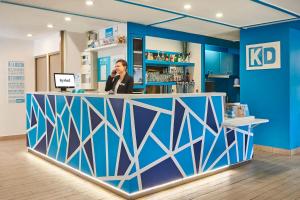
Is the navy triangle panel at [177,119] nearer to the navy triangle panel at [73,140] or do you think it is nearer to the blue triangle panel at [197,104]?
the blue triangle panel at [197,104]

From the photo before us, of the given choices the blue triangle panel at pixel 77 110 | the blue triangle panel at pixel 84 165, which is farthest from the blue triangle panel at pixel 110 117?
the blue triangle panel at pixel 84 165

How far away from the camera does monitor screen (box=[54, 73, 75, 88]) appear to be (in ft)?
18.3

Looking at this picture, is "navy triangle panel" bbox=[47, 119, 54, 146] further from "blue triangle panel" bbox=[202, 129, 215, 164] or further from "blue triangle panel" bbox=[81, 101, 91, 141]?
"blue triangle panel" bbox=[202, 129, 215, 164]

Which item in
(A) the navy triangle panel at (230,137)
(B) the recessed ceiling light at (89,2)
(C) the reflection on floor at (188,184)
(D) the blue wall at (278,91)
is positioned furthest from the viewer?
(D) the blue wall at (278,91)

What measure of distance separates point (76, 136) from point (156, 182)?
1.42 meters

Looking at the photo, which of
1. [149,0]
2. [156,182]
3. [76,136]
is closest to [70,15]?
[149,0]

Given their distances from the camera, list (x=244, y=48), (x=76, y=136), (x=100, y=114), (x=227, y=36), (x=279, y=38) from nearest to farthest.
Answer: (x=100, y=114) → (x=76, y=136) → (x=279, y=38) → (x=244, y=48) → (x=227, y=36)

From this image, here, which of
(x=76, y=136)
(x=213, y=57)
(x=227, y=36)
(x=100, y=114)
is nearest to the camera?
(x=100, y=114)

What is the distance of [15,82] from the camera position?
7.89 meters

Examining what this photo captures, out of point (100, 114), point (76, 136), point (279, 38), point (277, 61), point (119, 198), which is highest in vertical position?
point (279, 38)

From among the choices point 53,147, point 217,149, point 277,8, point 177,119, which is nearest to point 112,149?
point 177,119

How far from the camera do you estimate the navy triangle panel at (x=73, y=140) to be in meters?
4.50

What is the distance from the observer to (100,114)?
153 inches

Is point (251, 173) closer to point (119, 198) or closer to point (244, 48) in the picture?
point (119, 198)
